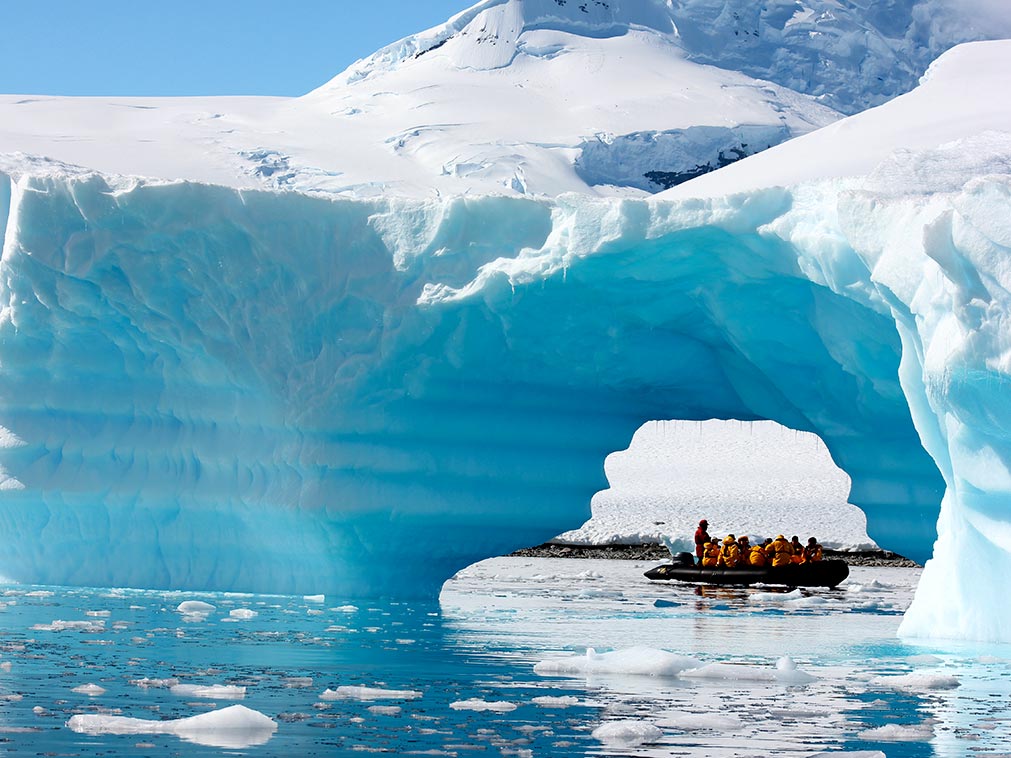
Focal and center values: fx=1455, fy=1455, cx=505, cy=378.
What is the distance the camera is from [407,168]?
54.0 metres

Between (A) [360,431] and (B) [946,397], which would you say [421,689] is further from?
(A) [360,431]

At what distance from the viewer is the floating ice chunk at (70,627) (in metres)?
9.84

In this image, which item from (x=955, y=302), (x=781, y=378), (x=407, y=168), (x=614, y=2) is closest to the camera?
(x=955, y=302)

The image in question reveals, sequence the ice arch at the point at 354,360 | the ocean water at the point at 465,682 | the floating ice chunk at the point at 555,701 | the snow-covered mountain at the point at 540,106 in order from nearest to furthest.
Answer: the ocean water at the point at 465,682
the floating ice chunk at the point at 555,701
the ice arch at the point at 354,360
the snow-covered mountain at the point at 540,106

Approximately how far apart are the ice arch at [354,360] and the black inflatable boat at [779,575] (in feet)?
17.1

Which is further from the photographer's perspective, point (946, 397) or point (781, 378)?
point (781, 378)

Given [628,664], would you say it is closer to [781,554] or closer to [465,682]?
[465,682]

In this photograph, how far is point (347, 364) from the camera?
41.8 feet

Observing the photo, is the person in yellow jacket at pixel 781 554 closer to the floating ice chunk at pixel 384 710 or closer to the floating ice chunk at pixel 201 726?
the floating ice chunk at pixel 384 710

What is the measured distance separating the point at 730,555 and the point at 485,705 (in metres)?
13.7

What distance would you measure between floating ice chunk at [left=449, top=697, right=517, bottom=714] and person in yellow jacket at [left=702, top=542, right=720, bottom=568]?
44.0 feet

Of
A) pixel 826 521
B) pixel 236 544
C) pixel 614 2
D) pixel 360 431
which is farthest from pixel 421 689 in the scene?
pixel 614 2

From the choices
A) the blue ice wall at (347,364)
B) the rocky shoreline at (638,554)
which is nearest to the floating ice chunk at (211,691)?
the blue ice wall at (347,364)

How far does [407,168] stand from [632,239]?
140 feet
